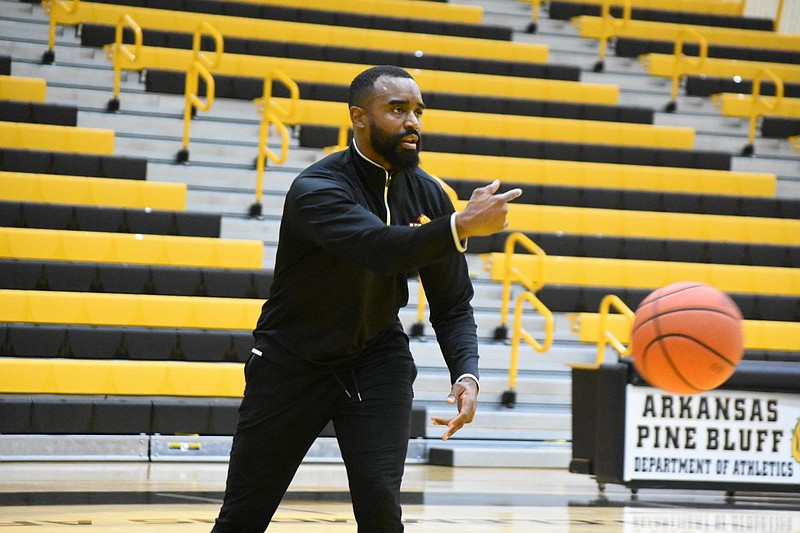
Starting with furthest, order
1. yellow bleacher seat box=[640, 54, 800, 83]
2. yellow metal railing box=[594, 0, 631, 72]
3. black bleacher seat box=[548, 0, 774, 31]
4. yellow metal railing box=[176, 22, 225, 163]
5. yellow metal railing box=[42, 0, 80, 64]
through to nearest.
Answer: black bleacher seat box=[548, 0, 774, 31]
yellow bleacher seat box=[640, 54, 800, 83]
yellow metal railing box=[594, 0, 631, 72]
yellow metal railing box=[42, 0, 80, 64]
yellow metal railing box=[176, 22, 225, 163]

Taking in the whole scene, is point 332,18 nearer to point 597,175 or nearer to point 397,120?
point 597,175

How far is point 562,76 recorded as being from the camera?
45.0 feet

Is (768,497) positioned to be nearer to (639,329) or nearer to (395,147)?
(639,329)

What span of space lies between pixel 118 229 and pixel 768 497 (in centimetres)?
508

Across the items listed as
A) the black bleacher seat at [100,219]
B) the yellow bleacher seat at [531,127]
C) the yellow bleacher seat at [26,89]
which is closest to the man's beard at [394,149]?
the black bleacher seat at [100,219]

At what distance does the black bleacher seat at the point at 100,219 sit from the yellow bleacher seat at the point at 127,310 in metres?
0.77

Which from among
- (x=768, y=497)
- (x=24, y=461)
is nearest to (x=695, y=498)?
(x=768, y=497)

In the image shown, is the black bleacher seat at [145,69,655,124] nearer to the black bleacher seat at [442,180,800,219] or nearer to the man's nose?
the black bleacher seat at [442,180,800,219]

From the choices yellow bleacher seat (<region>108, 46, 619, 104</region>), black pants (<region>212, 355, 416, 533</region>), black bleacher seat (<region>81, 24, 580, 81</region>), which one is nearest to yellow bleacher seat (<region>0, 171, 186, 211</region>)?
yellow bleacher seat (<region>108, 46, 619, 104</region>)

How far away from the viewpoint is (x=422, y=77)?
12.9m

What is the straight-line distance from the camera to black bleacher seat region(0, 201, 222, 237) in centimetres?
955

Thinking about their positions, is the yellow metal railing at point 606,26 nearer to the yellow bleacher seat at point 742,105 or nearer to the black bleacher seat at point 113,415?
the yellow bleacher seat at point 742,105

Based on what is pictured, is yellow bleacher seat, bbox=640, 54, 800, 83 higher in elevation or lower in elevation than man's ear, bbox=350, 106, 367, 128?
higher

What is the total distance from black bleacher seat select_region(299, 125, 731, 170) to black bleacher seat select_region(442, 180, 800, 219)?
2.14ft
